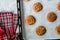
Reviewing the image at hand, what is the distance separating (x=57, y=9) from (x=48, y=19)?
A: 0.11 m

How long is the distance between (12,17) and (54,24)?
1.20 ft

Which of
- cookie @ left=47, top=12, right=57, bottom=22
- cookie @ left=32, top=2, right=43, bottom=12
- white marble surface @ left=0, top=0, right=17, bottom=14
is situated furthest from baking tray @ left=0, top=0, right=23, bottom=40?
cookie @ left=47, top=12, right=57, bottom=22

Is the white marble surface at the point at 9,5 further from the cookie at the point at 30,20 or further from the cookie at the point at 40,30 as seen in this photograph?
the cookie at the point at 40,30

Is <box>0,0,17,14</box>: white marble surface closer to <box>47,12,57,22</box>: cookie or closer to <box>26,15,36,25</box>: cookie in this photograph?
<box>26,15,36,25</box>: cookie

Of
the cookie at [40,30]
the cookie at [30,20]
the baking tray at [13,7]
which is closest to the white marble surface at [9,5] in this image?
the baking tray at [13,7]

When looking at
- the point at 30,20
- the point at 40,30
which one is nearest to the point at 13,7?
the point at 30,20

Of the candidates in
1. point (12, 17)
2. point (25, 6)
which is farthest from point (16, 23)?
point (25, 6)

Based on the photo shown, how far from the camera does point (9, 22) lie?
142 cm

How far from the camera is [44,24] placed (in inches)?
54.4

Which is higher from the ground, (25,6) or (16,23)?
(25,6)

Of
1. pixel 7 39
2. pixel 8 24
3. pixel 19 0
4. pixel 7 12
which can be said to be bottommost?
pixel 7 39

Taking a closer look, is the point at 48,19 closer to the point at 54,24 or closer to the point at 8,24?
the point at 54,24

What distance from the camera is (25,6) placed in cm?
139

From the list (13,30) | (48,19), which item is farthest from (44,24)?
(13,30)
